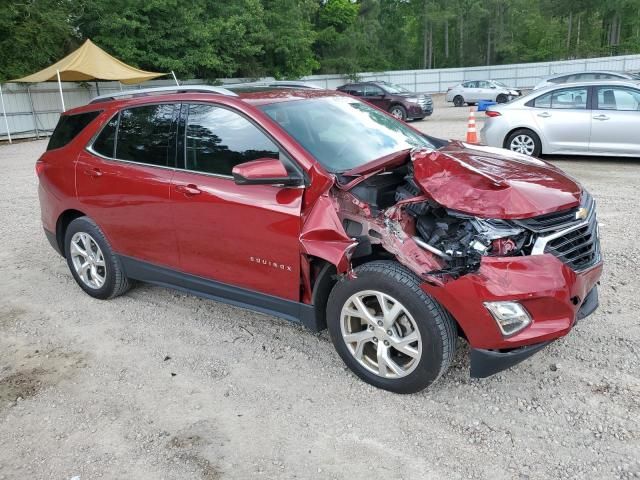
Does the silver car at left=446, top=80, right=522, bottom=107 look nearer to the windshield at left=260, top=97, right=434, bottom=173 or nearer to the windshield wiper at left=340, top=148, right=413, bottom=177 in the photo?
the windshield at left=260, top=97, right=434, bottom=173

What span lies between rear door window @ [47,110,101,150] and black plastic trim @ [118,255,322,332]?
1.25m

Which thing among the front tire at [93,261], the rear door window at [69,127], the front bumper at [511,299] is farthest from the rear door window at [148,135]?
the front bumper at [511,299]

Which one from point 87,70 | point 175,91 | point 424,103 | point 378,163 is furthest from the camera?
point 424,103

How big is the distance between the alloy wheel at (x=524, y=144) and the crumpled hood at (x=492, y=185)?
267 inches

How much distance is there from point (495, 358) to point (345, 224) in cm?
112

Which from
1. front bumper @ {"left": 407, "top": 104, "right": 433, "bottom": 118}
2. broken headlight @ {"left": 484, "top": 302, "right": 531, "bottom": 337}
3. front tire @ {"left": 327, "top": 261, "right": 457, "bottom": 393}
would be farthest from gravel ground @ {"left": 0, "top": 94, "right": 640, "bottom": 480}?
front bumper @ {"left": 407, "top": 104, "right": 433, "bottom": 118}

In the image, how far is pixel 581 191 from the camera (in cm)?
336

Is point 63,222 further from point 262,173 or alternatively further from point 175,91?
point 262,173

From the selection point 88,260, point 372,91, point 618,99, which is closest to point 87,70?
point 372,91

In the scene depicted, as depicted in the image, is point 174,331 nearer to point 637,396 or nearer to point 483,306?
point 483,306

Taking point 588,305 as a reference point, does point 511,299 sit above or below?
above

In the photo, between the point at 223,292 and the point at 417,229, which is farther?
the point at 223,292

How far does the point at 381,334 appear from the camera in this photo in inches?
123

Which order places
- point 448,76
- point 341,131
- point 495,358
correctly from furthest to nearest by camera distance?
point 448,76
point 341,131
point 495,358
